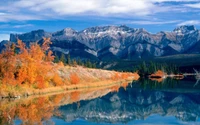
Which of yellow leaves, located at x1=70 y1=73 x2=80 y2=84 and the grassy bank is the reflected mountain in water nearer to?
the grassy bank

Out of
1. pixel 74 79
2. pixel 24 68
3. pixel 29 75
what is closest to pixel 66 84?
pixel 74 79

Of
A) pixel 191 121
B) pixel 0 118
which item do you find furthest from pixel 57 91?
pixel 191 121

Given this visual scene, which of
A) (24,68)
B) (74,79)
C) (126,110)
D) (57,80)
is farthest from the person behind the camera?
(74,79)

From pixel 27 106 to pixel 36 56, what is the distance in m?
33.6

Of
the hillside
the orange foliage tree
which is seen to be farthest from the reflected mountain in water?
the orange foliage tree

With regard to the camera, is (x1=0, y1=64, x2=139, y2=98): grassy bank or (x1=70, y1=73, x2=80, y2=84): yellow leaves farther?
(x1=70, y1=73, x2=80, y2=84): yellow leaves

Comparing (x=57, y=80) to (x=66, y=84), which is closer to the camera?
(x=57, y=80)

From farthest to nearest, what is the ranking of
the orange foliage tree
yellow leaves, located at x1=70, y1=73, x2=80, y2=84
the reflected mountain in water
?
yellow leaves, located at x1=70, y1=73, x2=80, y2=84, the orange foliage tree, the reflected mountain in water

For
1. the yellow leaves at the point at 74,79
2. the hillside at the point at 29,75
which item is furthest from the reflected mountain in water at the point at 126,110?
the yellow leaves at the point at 74,79

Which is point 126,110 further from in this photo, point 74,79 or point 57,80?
point 74,79

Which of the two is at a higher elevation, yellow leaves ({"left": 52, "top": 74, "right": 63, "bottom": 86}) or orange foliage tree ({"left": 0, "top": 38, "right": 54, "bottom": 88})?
orange foliage tree ({"left": 0, "top": 38, "right": 54, "bottom": 88})

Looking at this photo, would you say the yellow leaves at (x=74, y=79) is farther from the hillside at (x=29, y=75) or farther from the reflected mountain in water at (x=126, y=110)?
the reflected mountain in water at (x=126, y=110)

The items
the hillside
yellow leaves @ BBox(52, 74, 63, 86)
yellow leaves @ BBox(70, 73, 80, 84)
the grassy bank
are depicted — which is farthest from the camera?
yellow leaves @ BBox(70, 73, 80, 84)

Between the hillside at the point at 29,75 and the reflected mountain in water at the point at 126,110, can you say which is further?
the hillside at the point at 29,75
